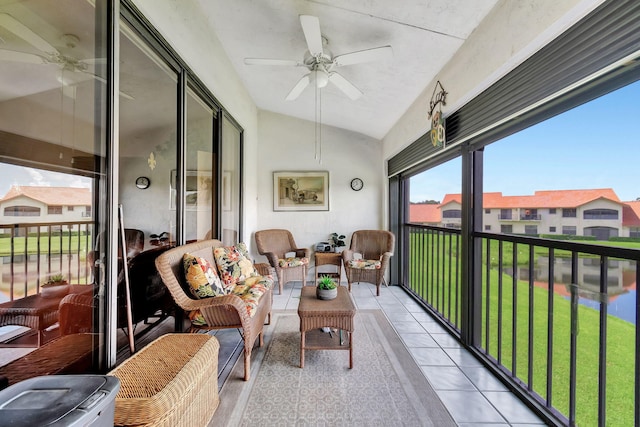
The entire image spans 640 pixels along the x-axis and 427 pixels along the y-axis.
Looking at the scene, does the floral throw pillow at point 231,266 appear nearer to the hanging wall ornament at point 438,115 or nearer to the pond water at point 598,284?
the hanging wall ornament at point 438,115

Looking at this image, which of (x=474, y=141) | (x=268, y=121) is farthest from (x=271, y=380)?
(x=268, y=121)

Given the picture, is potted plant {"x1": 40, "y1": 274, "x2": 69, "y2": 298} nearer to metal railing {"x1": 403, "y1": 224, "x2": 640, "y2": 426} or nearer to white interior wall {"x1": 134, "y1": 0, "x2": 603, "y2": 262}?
white interior wall {"x1": 134, "y1": 0, "x2": 603, "y2": 262}

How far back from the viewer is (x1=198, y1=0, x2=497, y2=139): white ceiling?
1.82m

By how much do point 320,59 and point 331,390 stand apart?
103 inches

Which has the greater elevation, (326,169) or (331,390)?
(326,169)

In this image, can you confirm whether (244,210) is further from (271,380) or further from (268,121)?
(271,380)

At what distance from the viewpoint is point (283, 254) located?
4473mm

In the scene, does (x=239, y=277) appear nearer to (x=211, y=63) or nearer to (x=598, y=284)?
(x=211, y=63)

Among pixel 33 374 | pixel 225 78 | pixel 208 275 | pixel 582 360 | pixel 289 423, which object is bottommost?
pixel 289 423

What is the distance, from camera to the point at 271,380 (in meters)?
1.87

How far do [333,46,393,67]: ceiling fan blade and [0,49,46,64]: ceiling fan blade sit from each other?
1.80m

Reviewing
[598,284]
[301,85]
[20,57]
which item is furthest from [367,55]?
[598,284]

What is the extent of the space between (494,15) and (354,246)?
133 inches

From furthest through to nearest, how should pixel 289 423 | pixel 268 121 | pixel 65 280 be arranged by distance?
pixel 268 121, pixel 289 423, pixel 65 280
